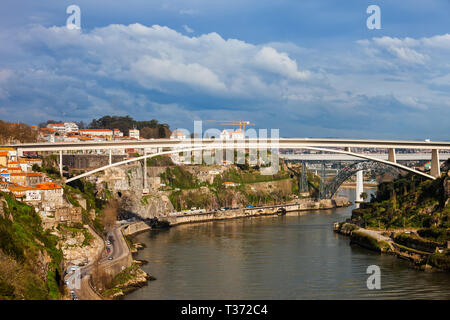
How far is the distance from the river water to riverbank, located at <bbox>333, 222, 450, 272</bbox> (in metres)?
0.53

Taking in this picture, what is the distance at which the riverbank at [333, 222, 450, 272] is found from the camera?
62.3ft

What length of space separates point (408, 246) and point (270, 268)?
7.03 meters

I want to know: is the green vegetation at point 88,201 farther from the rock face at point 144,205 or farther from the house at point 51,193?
the rock face at point 144,205

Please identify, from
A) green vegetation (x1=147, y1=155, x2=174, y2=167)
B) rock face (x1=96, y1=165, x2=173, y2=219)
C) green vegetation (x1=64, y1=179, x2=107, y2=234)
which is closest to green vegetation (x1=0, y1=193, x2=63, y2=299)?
green vegetation (x1=64, y1=179, x2=107, y2=234)

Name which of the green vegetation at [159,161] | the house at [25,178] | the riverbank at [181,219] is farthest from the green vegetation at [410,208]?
the green vegetation at [159,161]

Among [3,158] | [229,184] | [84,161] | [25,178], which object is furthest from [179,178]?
[25,178]

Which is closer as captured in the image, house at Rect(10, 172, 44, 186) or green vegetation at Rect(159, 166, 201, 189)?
house at Rect(10, 172, 44, 186)

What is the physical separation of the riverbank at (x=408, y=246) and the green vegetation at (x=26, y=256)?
12.8m

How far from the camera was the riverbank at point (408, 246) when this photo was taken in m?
19.0

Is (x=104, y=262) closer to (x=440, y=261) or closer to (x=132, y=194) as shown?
(x=440, y=261)

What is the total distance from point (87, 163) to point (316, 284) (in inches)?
900

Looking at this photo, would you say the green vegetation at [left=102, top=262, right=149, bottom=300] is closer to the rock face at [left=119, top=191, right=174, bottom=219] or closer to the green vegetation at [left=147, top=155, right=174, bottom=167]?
the rock face at [left=119, top=191, right=174, bottom=219]

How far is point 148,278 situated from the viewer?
690 inches

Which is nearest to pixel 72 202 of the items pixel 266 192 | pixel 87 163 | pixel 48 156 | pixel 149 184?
pixel 48 156
